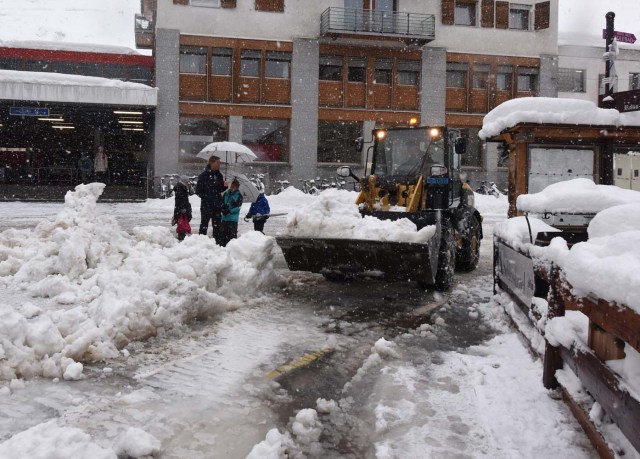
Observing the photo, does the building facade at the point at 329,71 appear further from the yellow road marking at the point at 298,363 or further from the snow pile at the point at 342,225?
the yellow road marking at the point at 298,363

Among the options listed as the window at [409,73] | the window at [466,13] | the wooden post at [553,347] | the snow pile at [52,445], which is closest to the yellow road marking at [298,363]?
the snow pile at [52,445]

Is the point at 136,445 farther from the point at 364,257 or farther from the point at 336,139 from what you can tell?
the point at 336,139

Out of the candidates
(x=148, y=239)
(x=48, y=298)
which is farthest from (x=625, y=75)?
(x=48, y=298)

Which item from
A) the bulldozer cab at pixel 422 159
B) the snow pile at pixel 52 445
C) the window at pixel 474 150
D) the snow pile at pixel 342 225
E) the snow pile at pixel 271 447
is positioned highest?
the window at pixel 474 150

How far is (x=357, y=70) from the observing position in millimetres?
29250

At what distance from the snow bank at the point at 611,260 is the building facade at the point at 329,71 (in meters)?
25.7

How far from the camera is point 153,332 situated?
5590 mm

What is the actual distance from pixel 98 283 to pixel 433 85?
25.8 meters

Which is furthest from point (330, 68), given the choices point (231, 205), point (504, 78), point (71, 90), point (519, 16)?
point (231, 205)

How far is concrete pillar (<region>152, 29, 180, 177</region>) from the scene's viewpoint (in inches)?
1064

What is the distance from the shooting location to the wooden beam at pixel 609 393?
2.54 meters

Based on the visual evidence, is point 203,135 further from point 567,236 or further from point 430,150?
point 567,236

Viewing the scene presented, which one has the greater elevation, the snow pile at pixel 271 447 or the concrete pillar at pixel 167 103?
the concrete pillar at pixel 167 103

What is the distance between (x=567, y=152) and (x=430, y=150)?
1994 mm
